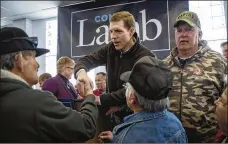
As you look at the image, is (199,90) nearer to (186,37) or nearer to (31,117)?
(186,37)

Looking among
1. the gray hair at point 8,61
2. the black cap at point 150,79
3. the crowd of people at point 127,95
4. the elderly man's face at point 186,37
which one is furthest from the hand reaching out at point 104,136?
the elderly man's face at point 186,37

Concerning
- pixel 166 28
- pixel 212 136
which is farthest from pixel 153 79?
pixel 166 28

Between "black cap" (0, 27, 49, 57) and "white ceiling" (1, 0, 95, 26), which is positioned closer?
"black cap" (0, 27, 49, 57)

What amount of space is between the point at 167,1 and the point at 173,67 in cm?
218

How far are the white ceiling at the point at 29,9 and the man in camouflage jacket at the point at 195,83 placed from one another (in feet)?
9.15

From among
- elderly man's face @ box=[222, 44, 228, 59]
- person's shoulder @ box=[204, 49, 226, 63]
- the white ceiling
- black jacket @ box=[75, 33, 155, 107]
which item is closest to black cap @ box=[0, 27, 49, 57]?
black jacket @ box=[75, 33, 155, 107]

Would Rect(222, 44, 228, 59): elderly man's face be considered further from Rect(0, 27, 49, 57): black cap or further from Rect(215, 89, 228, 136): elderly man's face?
Rect(0, 27, 49, 57): black cap

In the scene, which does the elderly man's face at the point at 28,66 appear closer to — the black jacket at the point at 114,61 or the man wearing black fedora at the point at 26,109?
the man wearing black fedora at the point at 26,109

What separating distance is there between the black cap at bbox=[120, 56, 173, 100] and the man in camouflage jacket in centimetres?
32

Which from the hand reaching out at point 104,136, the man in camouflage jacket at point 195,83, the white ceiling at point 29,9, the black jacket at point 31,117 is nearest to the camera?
the black jacket at point 31,117

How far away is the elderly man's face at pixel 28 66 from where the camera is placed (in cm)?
94

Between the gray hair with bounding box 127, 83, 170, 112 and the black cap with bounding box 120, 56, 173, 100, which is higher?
the black cap with bounding box 120, 56, 173, 100

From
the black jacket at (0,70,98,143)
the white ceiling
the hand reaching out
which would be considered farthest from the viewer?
the white ceiling

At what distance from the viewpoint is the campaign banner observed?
10.7ft
